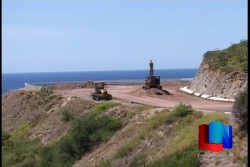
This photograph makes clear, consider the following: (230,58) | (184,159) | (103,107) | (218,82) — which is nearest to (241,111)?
(184,159)

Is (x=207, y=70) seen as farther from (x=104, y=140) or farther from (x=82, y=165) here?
(x=82, y=165)

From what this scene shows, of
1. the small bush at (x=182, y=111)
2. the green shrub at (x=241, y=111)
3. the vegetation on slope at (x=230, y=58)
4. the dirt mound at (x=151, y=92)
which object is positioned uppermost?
the vegetation on slope at (x=230, y=58)

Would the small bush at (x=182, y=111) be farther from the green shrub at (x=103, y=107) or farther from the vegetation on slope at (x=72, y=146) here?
the green shrub at (x=103, y=107)

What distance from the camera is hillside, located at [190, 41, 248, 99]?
3712 cm

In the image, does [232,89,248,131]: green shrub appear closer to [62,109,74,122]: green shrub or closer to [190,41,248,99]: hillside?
[190,41,248,99]: hillside

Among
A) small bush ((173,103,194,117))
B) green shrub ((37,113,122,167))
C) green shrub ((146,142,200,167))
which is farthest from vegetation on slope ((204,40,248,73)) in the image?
green shrub ((146,142,200,167))

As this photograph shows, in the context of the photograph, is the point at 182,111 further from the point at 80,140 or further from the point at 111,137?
the point at 80,140

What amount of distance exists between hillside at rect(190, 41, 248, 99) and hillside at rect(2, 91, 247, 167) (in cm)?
794

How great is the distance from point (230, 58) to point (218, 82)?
17.8 feet

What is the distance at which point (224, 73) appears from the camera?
3972 centimetres

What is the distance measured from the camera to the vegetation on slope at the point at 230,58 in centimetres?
4019

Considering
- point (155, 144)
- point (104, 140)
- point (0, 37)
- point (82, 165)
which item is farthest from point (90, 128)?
point (0, 37)

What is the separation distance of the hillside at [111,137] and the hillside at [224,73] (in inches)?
313

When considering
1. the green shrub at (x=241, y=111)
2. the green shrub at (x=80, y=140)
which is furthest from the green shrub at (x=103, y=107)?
the green shrub at (x=241, y=111)
